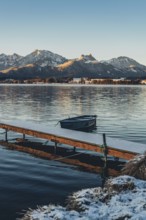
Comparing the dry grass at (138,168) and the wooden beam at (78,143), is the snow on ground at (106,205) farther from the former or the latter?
the wooden beam at (78,143)

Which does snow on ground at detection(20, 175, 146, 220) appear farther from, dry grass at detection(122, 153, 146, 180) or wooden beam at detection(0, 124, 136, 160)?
wooden beam at detection(0, 124, 136, 160)

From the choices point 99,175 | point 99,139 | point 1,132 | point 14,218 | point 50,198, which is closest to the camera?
point 14,218

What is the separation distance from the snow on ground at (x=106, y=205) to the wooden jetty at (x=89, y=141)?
12.6 metres

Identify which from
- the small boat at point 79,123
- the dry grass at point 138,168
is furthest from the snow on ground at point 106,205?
the small boat at point 79,123

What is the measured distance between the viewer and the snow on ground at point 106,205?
10062 millimetres

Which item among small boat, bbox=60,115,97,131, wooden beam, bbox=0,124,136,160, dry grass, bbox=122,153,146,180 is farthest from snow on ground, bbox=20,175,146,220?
small boat, bbox=60,115,97,131

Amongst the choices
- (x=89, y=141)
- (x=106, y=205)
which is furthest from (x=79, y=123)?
(x=106, y=205)

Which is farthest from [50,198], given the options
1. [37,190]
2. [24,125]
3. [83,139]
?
[24,125]

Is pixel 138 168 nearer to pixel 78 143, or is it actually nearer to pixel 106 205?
pixel 106 205

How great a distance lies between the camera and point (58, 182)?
893 inches

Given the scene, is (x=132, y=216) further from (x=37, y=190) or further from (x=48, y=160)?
(x=48, y=160)

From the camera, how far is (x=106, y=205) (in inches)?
432

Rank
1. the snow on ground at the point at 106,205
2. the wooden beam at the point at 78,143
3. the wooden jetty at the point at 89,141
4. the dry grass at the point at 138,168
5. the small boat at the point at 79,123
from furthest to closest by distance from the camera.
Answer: the small boat at the point at 79,123 → the wooden jetty at the point at 89,141 → the wooden beam at the point at 78,143 → the dry grass at the point at 138,168 → the snow on ground at the point at 106,205

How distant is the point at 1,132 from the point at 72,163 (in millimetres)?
17043
